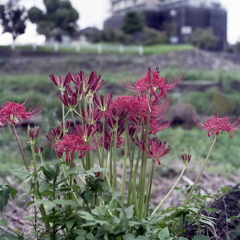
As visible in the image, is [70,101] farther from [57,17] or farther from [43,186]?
[57,17]

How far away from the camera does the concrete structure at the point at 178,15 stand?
19141 millimetres

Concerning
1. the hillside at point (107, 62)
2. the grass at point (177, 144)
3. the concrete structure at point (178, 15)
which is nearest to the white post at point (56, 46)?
the hillside at point (107, 62)

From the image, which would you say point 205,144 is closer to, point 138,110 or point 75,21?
point 138,110

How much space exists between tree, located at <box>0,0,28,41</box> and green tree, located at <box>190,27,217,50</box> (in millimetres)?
11576

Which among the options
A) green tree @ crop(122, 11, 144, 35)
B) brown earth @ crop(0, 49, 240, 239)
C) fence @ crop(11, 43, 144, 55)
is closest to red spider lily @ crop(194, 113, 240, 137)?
brown earth @ crop(0, 49, 240, 239)

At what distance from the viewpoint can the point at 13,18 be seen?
6.34m

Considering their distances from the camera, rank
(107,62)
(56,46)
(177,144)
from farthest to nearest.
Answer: (56,46), (107,62), (177,144)

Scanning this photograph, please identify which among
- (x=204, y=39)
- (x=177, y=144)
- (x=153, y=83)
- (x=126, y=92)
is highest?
(x=204, y=39)

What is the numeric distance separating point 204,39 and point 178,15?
10.3 feet

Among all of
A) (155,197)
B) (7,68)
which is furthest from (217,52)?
(155,197)

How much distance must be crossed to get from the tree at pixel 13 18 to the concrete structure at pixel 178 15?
474 inches

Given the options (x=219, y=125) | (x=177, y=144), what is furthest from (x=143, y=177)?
(x=177, y=144)

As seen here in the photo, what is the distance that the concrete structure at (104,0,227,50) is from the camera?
19141 millimetres

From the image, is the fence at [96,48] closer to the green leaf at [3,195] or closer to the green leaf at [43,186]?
the green leaf at [3,195]
